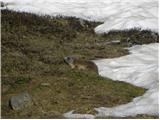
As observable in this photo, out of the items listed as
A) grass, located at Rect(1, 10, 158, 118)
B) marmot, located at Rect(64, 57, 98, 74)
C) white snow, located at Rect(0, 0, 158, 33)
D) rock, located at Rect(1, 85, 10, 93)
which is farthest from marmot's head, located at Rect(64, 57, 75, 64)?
white snow, located at Rect(0, 0, 158, 33)

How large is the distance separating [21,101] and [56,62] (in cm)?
422

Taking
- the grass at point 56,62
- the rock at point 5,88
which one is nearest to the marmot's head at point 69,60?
the grass at point 56,62

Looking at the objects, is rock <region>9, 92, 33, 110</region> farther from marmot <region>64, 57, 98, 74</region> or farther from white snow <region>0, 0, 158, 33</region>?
white snow <region>0, 0, 158, 33</region>

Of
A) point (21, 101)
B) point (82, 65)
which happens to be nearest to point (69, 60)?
point (82, 65)

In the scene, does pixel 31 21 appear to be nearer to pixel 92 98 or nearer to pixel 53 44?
pixel 53 44

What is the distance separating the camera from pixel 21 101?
11305 mm

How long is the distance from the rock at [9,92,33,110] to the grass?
0.13m

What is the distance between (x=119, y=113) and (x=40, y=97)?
1933mm

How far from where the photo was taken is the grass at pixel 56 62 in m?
11.8

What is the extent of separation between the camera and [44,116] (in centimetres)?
1079

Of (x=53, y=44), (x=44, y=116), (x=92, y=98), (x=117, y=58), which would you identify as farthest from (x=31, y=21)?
(x=44, y=116)

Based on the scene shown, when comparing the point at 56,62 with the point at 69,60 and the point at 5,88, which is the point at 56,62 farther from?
the point at 5,88

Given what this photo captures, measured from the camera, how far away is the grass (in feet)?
38.8

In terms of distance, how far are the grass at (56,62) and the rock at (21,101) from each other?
0.43ft
